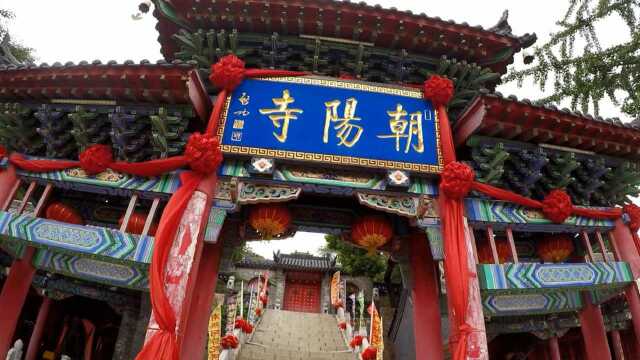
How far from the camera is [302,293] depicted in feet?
86.1

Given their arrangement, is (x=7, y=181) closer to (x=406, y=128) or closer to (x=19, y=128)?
(x=19, y=128)

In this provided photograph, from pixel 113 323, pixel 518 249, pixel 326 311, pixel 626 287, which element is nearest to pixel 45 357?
pixel 113 323

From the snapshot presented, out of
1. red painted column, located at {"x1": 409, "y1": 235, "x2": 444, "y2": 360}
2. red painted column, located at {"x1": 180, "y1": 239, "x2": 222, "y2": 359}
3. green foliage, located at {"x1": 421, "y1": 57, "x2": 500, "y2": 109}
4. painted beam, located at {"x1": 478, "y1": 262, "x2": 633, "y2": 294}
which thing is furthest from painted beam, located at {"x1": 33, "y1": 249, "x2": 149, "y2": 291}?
green foliage, located at {"x1": 421, "y1": 57, "x2": 500, "y2": 109}

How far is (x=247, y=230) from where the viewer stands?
20.8ft

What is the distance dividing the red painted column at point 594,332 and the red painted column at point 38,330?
30.9ft

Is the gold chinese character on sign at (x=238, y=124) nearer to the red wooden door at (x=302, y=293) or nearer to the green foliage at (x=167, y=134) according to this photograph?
the green foliage at (x=167, y=134)

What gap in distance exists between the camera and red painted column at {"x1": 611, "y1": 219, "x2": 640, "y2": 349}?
5022 millimetres

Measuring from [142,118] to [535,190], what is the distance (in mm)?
6117

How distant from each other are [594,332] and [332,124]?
5.34 metres

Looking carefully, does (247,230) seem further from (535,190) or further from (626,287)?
(626,287)

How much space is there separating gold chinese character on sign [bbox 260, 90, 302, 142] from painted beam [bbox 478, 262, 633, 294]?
10.9ft

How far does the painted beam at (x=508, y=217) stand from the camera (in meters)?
5.16

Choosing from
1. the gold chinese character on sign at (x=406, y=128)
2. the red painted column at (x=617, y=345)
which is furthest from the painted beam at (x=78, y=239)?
the red painted column at (x=617, y=345)

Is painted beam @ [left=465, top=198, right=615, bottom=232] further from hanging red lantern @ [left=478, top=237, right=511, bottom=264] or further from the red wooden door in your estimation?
the red wooden door
